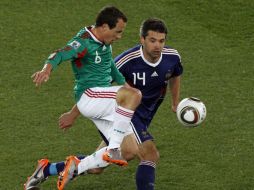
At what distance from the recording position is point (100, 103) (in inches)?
384

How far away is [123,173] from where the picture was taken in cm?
1074

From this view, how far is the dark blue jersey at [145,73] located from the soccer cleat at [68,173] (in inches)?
37.7

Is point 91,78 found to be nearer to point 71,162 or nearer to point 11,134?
point 71,162

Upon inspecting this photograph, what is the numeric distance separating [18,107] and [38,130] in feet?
3.07

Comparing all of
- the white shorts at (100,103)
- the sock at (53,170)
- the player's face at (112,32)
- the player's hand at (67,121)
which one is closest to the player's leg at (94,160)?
the white shorts at (100,103)

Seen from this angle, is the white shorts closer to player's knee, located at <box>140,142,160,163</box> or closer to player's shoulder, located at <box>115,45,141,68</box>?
player's knee, located at <box>140,142,160,163</box>

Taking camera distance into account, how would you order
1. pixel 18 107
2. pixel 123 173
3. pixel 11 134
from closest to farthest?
pixel 123 173 < pixel 11 134 < pixel 18 107

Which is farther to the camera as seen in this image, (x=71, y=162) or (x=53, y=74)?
(x=53, y=74)

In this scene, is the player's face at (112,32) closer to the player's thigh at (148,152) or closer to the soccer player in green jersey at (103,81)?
the soccer player in green jersey at (103,81)

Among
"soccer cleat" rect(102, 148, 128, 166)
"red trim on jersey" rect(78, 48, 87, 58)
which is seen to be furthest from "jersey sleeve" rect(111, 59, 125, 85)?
"soccer cleat" rect(102, 148, 128, 166)

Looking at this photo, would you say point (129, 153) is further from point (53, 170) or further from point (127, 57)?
point (127, 57)

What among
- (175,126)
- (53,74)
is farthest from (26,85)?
(175,126)

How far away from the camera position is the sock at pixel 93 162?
961 cm

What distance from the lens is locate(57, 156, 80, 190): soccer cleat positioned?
9781 millimetres
